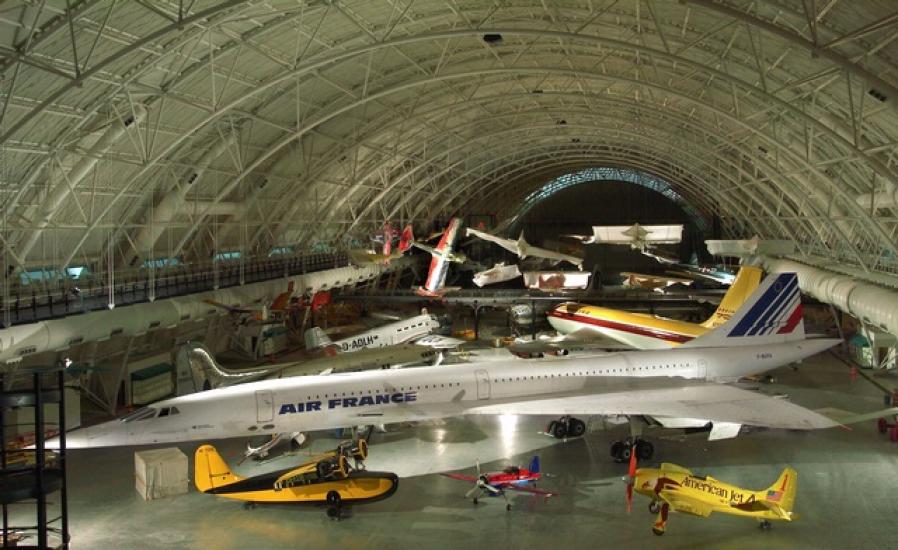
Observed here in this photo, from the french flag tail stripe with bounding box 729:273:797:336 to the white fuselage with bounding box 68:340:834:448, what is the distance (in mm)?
1094

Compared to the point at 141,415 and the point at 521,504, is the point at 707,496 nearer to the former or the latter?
the point at 521,504

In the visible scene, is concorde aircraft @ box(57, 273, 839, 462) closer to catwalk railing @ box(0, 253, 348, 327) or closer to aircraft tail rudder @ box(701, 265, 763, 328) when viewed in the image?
aircraft tail rudder @ box(701, 265, 763, 328)

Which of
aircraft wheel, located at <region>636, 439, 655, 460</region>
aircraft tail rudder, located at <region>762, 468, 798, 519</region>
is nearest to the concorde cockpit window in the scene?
aircraft wheel, located at <region>636, 439, 655, 460</region>

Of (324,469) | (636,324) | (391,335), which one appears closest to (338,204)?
(391,335)

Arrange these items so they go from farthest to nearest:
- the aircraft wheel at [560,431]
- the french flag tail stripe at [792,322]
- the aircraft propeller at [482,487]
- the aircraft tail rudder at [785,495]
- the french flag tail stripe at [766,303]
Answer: the french flag tail stripe at [792,322]
the french flag tail stripe at [766,303]
the aircraft wheel at [560,431]
the aircraft propeller at [482,487]
the aircraft tail rudder at [785,495]

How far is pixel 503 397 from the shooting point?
79.7 feet

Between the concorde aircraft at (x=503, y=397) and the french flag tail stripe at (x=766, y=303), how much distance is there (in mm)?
41

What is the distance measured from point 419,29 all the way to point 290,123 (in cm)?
1013

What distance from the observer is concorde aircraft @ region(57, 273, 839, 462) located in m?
21.0

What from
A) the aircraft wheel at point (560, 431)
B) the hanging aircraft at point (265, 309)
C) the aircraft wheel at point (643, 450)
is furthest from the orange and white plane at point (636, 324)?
the hanging aircraft at point (265, 309)

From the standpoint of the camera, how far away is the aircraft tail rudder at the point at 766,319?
27.4 meters

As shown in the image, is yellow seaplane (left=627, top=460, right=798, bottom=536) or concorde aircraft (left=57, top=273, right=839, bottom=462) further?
concorde aircraft (left=57, top=273, right=839, bottom=462)

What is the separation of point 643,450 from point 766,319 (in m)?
8.00

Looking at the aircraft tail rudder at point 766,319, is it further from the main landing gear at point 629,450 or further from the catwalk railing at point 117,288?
the catwalk railing at point 117,288
